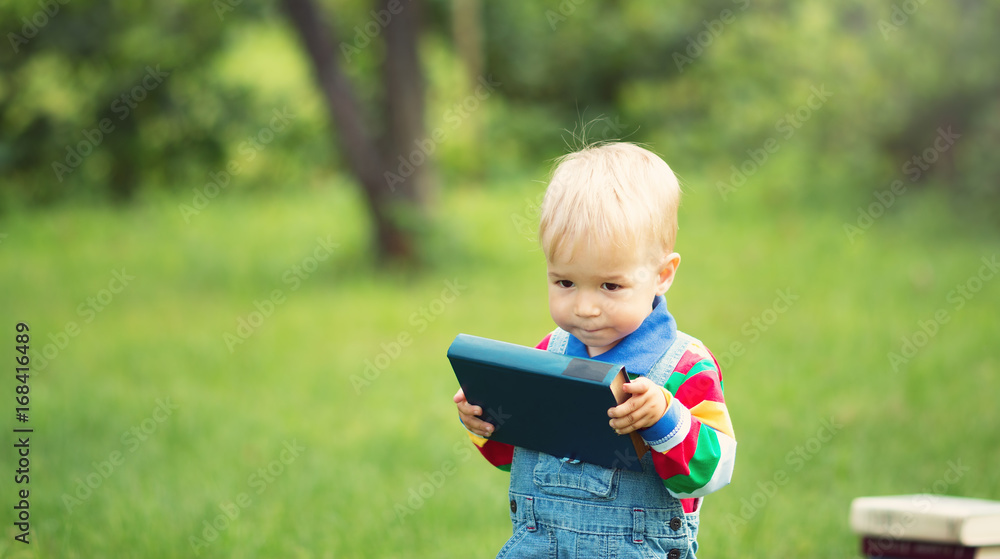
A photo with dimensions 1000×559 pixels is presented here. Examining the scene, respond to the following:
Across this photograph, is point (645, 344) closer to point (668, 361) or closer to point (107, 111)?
point (668, 361)

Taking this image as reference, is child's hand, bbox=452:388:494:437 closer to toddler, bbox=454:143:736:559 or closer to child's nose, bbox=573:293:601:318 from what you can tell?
toddler, bbox=454:143:736:559

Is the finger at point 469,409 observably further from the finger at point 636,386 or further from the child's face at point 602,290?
the finger at point 636,386

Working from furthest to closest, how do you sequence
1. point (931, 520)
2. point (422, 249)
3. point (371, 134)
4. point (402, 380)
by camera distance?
point (371, 134) → point (422, 249) → point (402, 380) → point (931, 520)

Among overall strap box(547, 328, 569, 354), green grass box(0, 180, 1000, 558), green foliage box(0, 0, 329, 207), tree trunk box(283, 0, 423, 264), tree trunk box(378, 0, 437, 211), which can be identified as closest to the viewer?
overall strap box(547, 328, 569, 354)

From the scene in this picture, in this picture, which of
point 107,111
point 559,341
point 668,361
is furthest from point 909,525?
point 107,111

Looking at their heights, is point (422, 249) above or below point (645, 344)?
above

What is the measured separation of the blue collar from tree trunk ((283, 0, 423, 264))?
263 inches

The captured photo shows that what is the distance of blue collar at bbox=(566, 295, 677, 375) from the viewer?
2.26 meters

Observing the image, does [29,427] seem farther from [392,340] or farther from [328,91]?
[328,91]

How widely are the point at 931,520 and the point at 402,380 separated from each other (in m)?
3.95

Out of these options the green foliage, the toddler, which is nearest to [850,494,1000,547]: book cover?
the toddler

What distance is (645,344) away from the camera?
2287 mm

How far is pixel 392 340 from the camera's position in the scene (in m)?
7.16

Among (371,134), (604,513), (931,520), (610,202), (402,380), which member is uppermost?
(371,134)
